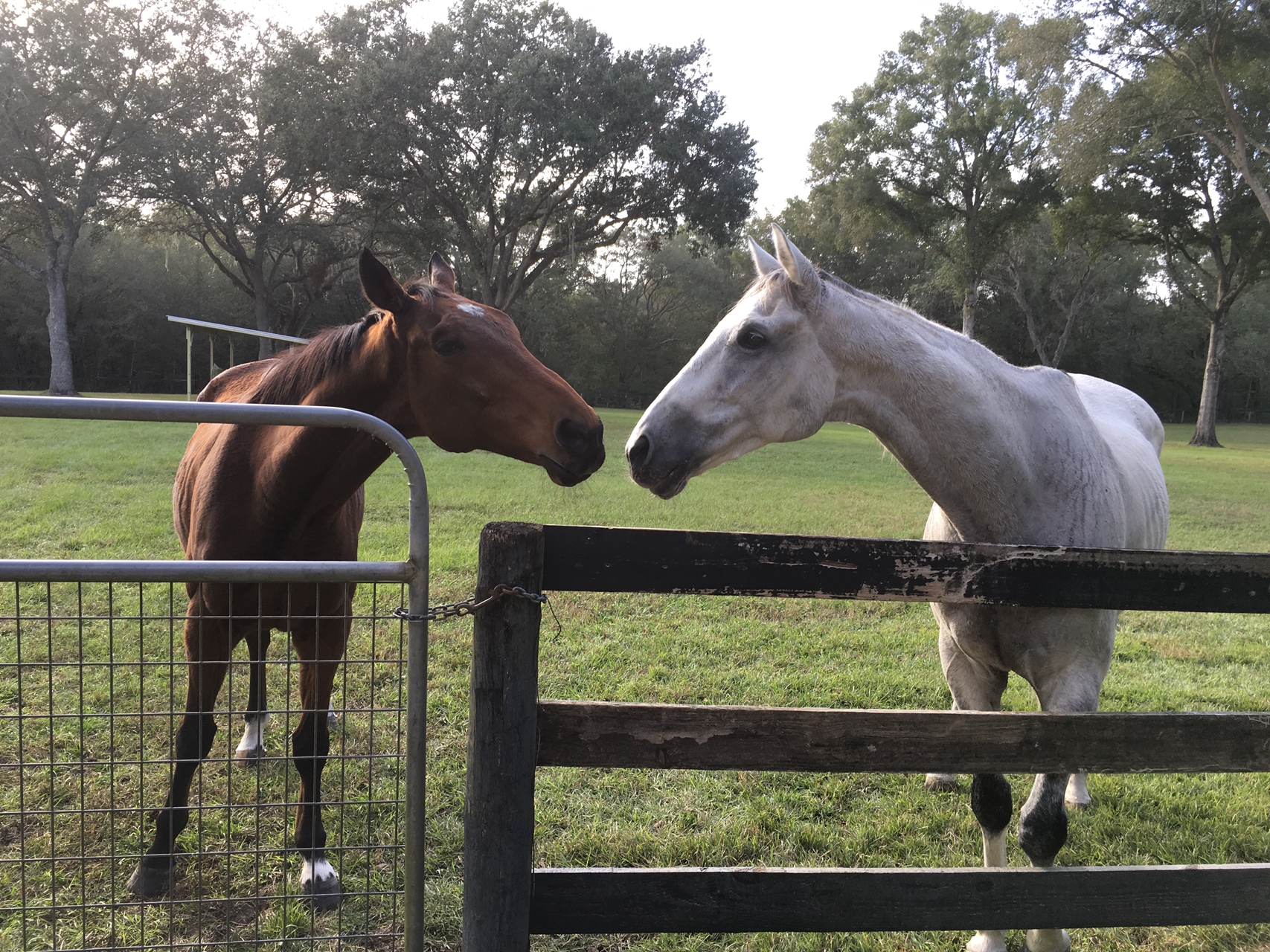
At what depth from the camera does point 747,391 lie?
8.00 ft

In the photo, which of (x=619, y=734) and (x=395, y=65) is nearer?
(x=619, y=734)

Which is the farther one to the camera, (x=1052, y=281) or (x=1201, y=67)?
(x=1052, y=281)

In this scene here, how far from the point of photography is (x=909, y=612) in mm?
6742

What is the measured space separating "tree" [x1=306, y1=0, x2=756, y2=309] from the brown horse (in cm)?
2096

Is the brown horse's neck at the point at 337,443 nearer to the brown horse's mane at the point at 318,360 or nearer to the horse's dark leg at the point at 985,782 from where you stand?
the brown horse's mane at the point at 318,360

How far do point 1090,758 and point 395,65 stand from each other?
2492 cm

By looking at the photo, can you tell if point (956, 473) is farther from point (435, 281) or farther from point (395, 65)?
point (395, 65)

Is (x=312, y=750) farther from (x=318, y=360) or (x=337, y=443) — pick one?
(x=318, y=360)

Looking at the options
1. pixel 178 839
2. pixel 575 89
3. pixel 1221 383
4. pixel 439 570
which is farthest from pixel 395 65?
pixel 1221 383

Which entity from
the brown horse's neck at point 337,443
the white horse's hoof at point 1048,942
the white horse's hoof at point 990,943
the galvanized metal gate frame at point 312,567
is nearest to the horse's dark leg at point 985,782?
the white horse's hoof at point 990,943

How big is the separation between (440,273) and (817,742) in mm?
2602

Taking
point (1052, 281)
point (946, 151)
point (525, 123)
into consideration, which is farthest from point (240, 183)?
point (1052, 281)

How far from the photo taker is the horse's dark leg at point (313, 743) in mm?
2777

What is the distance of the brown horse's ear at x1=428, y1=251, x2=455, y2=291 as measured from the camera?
335 cm
